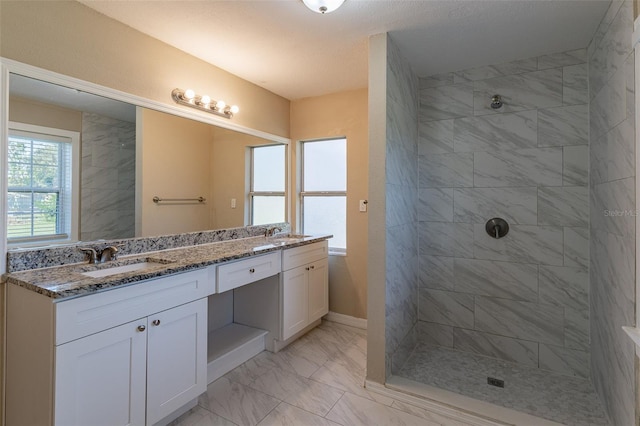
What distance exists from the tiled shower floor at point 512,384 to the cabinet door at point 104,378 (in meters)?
1.69

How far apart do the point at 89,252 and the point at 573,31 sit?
10.8ft

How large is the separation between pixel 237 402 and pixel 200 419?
236 mm

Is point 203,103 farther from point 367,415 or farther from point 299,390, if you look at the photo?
point 367,415

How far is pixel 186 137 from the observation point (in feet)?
8.23

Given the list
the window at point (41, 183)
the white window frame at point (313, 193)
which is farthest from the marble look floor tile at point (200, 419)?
the white window frame at point (313, 193)

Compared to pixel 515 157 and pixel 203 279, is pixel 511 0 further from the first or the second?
pixel 203 279

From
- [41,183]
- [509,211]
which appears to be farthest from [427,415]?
[41,183]

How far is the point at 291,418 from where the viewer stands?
6.23 ft

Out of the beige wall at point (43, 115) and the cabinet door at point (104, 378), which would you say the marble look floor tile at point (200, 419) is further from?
the beige wall at point (43, 115)

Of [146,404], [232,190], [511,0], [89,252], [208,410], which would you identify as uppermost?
[511,0]

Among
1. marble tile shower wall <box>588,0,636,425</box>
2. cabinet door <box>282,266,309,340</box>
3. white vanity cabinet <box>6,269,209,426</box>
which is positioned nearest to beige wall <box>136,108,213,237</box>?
white vanity cabinet <box>6,269,209,426</box>

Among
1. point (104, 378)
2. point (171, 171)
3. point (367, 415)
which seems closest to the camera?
point (104, 378)

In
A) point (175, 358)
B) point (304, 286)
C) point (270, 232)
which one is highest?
point (270, 232)

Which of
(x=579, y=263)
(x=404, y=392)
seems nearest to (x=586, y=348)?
(x=579, y=263)
